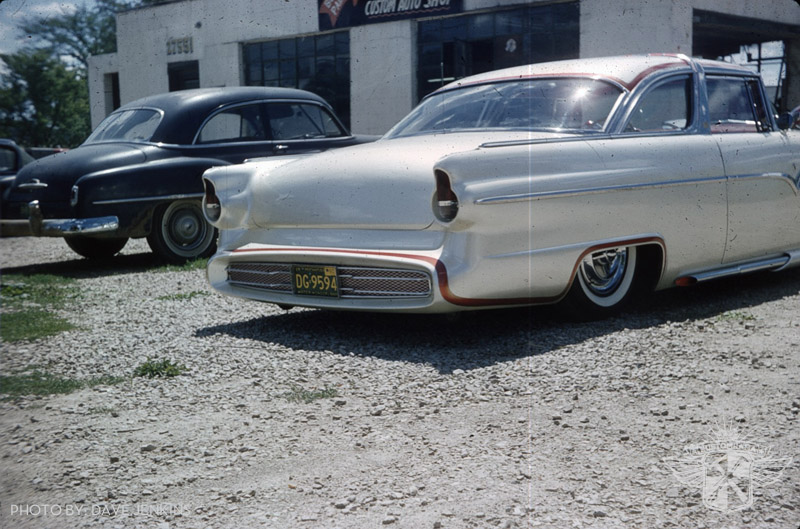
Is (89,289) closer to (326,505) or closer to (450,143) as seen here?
(450,143)

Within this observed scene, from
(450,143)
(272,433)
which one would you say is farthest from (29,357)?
(450,143)

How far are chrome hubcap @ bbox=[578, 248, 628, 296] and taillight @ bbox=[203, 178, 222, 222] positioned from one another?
7.09 feet

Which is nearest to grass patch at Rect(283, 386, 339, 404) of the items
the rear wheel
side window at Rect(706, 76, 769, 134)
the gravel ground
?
the gravel ground

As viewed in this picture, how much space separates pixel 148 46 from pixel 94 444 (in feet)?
81.1

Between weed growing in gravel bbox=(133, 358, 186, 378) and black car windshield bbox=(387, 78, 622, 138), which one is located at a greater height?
black car windshield bbox=(387, 78, 622, 138)

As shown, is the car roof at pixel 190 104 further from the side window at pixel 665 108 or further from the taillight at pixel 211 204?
the side window at pixel 665 108

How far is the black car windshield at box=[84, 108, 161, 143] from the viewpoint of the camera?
856 cm

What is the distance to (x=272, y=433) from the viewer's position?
3158 mm

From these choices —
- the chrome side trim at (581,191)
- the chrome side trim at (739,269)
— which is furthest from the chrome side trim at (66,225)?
the chrome side trim at (739,269)

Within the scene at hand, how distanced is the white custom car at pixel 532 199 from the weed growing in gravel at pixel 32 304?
111 centimetres

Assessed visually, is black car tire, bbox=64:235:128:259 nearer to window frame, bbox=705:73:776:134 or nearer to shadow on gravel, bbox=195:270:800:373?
shadow on gravel, bbox=195:270:800:373

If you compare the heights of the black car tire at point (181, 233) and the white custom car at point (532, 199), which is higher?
the white custom car at point (532, 199)

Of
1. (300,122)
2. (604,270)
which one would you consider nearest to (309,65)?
(300,122)

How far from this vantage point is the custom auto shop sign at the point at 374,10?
20109mm
